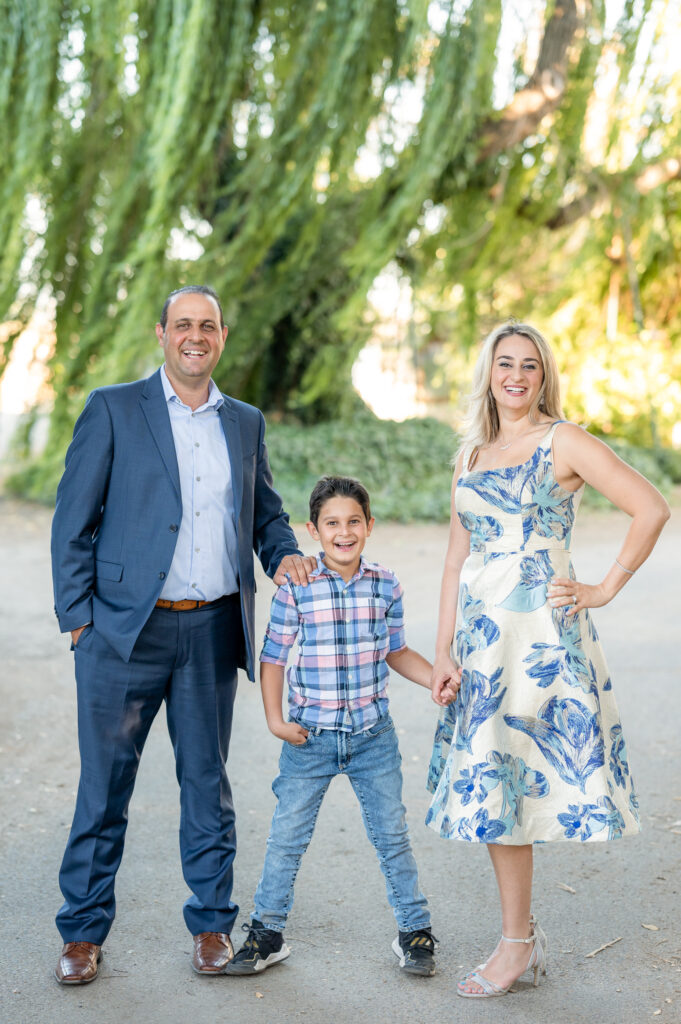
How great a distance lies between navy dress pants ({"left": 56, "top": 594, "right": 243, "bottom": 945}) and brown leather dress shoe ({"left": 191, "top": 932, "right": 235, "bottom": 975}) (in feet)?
0.08

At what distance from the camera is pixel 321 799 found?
124 inches

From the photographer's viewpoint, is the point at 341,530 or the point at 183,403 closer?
the point at 341,530

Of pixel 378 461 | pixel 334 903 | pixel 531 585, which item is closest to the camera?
pixel 531 585

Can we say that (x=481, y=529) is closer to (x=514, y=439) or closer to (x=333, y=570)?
(x=514, y=439)

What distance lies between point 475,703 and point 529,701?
14 centimetres

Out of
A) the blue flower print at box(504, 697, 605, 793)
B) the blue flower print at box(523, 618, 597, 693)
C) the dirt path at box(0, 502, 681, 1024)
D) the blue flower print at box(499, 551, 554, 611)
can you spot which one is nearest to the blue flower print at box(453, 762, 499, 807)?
the blue flower print at box(504, 697, 605, 793)

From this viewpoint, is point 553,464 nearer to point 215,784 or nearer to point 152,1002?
point 215,784

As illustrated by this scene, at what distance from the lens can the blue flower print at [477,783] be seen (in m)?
2.98

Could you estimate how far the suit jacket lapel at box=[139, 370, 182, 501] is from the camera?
3148 mm

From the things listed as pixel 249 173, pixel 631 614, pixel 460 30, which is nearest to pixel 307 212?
pixel 249 173

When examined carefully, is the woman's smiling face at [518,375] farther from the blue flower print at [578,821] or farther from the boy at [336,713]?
the blue flower print at [578,821]

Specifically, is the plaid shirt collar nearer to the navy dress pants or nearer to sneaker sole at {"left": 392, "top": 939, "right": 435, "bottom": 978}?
the navy dress pants

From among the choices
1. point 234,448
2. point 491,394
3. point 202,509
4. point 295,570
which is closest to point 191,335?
point 234,448

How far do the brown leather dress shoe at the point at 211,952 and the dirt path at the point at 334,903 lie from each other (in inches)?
1.4
